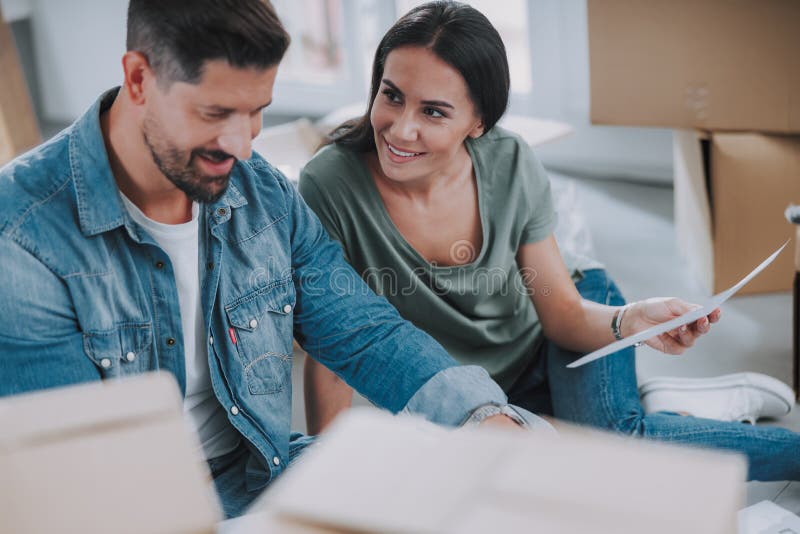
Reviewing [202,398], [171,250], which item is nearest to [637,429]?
[202,398]

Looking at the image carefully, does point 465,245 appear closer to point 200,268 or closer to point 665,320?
point 665,320

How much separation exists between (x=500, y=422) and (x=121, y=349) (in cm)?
47

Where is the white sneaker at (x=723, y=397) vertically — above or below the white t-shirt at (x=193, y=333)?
below

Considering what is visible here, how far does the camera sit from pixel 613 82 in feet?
8.25

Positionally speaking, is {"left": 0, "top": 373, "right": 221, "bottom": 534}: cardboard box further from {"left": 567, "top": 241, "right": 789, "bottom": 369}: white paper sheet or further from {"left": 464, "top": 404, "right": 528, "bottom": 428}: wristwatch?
{"left": 567, "top": 241, "right": 789, "bottom": 369}: white paper sheet

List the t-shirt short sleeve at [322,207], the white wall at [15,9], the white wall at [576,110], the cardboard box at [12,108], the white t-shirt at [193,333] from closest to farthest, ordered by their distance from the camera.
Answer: the white t-shirt at [193,333] < the t-shirt short sleeve at [322,207] < the white wall at [576,110] < the cardboard box at [12,108] < the white wall at [15,9]

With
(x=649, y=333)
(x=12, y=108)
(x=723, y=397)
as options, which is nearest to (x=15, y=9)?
(x=12, y=108)

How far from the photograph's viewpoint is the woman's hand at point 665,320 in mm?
1465

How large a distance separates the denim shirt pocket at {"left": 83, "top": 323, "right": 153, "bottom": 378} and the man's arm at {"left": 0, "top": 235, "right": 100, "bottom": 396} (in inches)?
0.7

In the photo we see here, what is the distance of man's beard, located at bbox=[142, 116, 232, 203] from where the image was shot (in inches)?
43.1

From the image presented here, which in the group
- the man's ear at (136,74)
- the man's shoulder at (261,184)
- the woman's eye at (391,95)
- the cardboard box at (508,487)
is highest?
the man's ear at (136,74)

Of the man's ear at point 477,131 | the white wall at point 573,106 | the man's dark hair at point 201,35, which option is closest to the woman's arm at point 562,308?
the man's ear at point 477,131

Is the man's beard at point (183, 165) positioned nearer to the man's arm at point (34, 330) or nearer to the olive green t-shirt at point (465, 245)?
the man's arm at point (34, 330)

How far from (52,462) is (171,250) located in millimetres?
691
